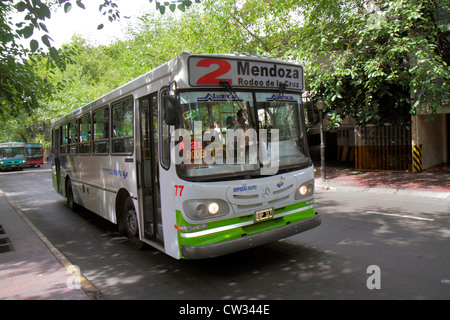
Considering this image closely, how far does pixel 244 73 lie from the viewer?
4770 millimetres

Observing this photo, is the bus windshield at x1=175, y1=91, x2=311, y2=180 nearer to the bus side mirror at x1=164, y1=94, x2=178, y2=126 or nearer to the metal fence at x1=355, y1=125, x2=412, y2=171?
the bus side mirror at x1=164, y1=94, x2=178, y2=126

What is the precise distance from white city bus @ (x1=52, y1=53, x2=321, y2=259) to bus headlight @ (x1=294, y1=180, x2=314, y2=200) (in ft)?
0.05

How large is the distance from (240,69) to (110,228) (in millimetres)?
5449

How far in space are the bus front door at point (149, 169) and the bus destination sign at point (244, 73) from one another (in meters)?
1.06

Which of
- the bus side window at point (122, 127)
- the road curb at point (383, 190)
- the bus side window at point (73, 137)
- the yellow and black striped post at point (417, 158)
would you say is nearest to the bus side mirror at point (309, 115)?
the bus side window at point (122, 127)

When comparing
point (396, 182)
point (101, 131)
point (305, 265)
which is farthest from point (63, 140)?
point (396, 182)

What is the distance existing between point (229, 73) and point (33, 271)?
4235 mm

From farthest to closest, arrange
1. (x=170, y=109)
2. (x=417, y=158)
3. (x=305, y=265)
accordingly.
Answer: (x=417, y=158) → (x=305, y=265) → (x=170, y=109)

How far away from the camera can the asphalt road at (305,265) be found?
4.12 m

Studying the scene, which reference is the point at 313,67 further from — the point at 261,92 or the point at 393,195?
the point at 261,92

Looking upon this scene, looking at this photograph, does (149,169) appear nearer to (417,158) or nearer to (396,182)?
(396,182)

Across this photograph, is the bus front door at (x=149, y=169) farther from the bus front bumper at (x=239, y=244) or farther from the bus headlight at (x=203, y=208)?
the bus front bumper at (x=239, y=244)

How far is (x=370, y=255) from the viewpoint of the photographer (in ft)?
17.0

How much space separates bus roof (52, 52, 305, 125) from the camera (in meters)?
4.37
